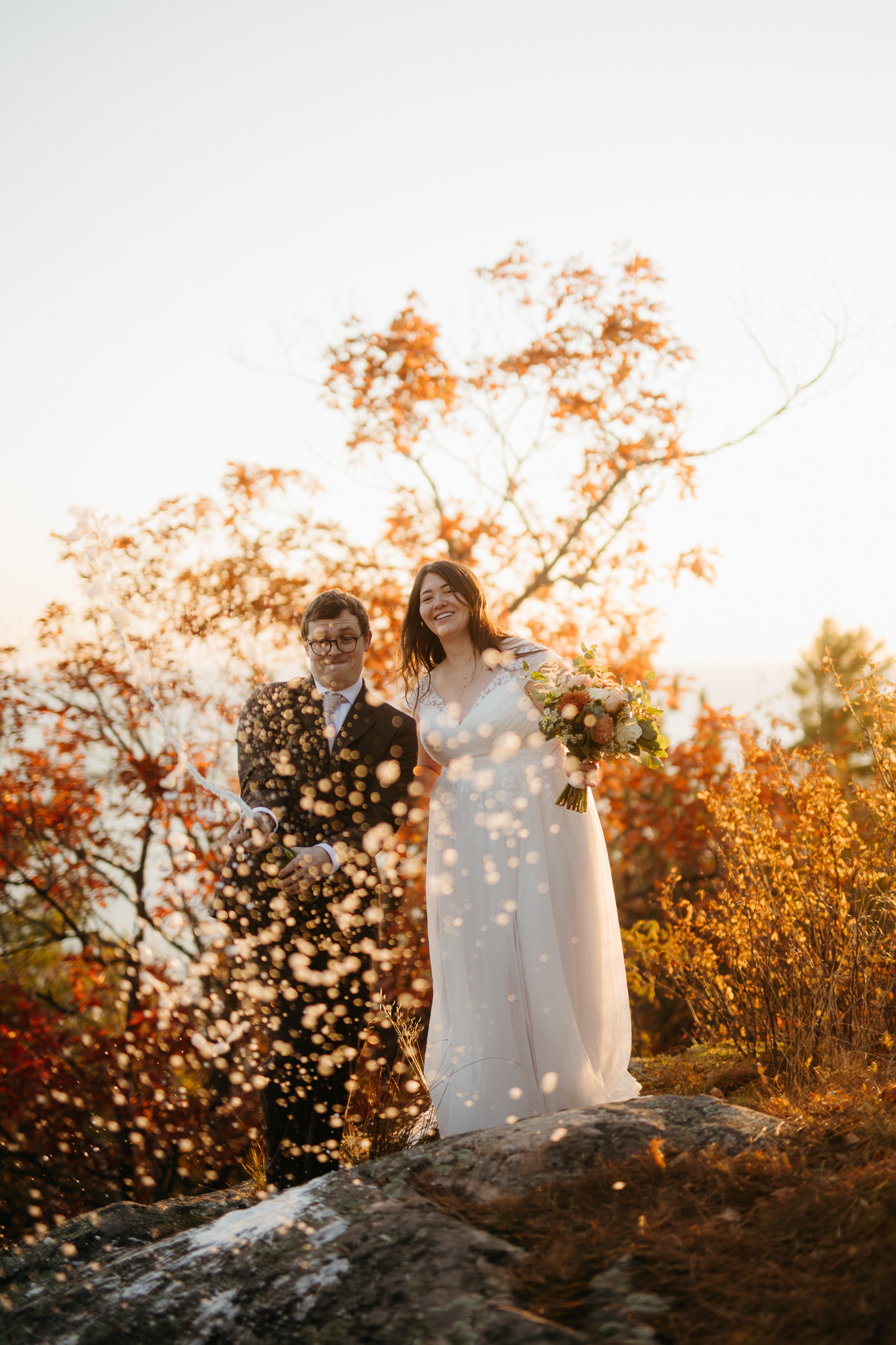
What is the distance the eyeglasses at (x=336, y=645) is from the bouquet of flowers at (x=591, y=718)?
891mm

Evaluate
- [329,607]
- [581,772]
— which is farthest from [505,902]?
[329,607]

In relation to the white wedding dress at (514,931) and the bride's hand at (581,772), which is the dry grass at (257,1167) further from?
the bride's hand at (581,772)

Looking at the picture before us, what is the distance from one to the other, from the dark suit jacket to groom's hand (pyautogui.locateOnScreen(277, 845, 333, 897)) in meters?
0.17

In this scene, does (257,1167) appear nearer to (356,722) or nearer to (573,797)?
(356,722)

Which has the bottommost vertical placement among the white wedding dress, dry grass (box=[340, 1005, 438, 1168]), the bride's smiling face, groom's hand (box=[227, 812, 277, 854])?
dry grass (box=[340, 1005, 438, 1168])

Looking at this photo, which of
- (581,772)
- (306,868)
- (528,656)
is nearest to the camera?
(306,868)

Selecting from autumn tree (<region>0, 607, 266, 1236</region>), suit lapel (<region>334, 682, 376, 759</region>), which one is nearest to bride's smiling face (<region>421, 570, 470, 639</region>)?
suit lapel (<region>334, 682, 376, 759</region>)

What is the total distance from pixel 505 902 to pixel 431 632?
56.8 inches

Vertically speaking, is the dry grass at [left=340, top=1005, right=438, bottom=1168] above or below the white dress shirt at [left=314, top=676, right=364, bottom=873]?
below

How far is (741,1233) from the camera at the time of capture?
2295 mm

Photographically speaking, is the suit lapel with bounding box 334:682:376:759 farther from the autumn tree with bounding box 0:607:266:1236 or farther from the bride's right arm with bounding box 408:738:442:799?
the autumn tree with bounding box 0:607:266:1236

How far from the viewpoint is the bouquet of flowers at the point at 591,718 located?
394cm

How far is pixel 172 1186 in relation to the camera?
6.54 m

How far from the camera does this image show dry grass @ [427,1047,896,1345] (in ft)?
6.33
